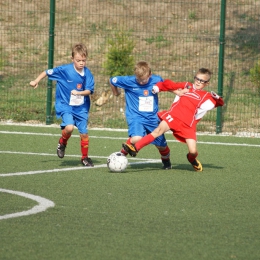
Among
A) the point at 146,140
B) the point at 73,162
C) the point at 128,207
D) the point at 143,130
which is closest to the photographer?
the point at 128,207

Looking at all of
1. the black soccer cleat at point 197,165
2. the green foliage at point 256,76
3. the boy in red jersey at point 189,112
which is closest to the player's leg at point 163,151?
the boy in red jersey at point 189,112

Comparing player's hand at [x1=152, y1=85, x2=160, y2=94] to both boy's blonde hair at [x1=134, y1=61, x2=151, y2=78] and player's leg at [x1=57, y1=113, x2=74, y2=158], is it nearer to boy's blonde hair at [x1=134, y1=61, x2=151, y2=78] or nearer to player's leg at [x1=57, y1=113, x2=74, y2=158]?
boy's blonde hair at [x1=134, y1=61, x2=151, y2=78]

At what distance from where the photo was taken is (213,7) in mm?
18906

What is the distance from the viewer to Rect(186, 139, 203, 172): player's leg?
31.3 feet

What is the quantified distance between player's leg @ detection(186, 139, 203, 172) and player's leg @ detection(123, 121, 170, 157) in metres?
0.36

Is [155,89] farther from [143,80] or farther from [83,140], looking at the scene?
[83,140]

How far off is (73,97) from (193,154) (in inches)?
72.2

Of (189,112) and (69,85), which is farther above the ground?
(69,85)

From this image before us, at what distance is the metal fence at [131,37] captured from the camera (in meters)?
16.8

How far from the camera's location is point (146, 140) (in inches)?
372

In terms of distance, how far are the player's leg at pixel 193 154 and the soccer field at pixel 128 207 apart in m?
0.15

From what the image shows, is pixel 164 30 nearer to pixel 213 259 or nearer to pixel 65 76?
pixel 65 76

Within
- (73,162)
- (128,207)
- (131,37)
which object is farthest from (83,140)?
(131,37)

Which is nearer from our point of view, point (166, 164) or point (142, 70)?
point (142, 70)
